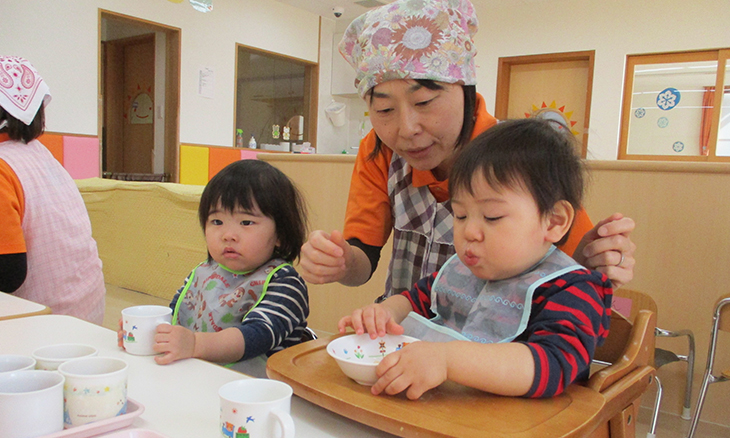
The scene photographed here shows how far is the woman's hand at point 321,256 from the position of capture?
1.08 meters

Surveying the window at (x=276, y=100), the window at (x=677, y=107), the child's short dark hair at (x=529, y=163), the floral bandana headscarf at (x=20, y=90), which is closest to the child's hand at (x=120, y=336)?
the child's short dark hair at (x=529, y=163)

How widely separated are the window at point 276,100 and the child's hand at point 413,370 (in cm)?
718

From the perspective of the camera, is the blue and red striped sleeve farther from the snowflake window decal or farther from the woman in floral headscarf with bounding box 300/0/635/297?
the snowflake window decal

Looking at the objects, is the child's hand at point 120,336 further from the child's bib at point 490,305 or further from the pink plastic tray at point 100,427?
the child's bib at point 490,305

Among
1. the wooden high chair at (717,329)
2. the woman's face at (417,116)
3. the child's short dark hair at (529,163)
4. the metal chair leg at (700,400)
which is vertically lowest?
the metal chair leg at (700,400)

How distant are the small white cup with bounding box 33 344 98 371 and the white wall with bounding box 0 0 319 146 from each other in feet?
16.9

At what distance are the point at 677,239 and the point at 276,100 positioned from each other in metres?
6.86

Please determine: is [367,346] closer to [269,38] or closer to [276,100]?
[269,38]

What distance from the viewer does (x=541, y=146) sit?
832mm

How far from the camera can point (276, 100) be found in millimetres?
8195

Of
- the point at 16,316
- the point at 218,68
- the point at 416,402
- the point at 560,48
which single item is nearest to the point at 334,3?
the point at 218,68

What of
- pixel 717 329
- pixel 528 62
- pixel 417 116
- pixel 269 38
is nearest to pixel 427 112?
pixel 417 116

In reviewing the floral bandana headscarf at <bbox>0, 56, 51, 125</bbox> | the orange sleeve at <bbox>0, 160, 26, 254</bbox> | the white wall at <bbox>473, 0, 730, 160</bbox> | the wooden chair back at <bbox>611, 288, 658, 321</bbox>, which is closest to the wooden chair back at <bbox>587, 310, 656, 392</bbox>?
the wooden chair back at <bbox>611, 288, 658, 321</bbox>

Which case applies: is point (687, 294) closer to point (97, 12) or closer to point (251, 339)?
point (251, 339)
